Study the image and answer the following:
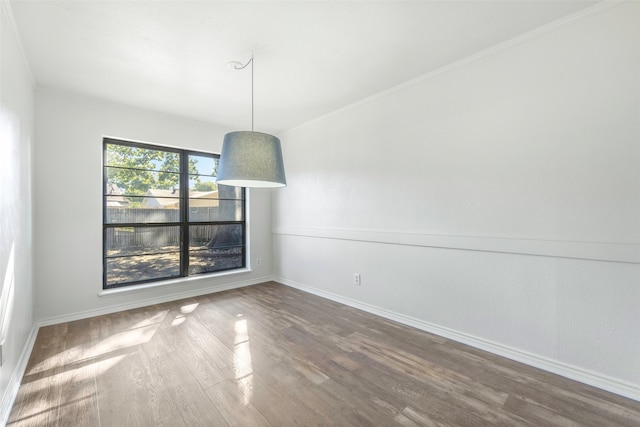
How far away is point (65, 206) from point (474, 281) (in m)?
4.30

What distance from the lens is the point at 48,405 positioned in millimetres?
1745

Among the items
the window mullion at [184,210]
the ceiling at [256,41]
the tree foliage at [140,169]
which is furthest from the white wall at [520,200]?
the tree foliage at [140,169]

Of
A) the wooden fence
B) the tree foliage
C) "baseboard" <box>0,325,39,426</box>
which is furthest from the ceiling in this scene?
"baseboard" <box>0,325,39,426</box>

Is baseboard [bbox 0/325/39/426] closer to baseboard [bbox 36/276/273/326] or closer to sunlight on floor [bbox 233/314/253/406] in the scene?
baseboard [bbox 36/276/273/326]

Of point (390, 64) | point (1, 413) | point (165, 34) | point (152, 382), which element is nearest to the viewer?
point (1, 413)

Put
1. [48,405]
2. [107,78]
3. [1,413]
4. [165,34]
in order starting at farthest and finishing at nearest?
1. [107,78]
2. [165,34]
3. [48,405]
4. [1,413]

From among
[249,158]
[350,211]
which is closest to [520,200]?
[350,211]

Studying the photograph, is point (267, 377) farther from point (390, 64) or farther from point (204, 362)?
point (390, 64)

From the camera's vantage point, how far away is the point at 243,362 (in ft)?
7.27

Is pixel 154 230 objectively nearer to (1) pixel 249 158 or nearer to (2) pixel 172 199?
(2) pixel 172 199

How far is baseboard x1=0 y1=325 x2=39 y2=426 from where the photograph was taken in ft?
5.26

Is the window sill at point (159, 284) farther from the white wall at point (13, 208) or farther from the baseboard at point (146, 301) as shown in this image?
the white wall at point (13, 208)

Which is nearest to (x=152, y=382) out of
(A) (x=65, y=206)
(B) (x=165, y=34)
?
(A) (x=65, y=206)

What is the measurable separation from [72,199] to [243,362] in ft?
8.88
